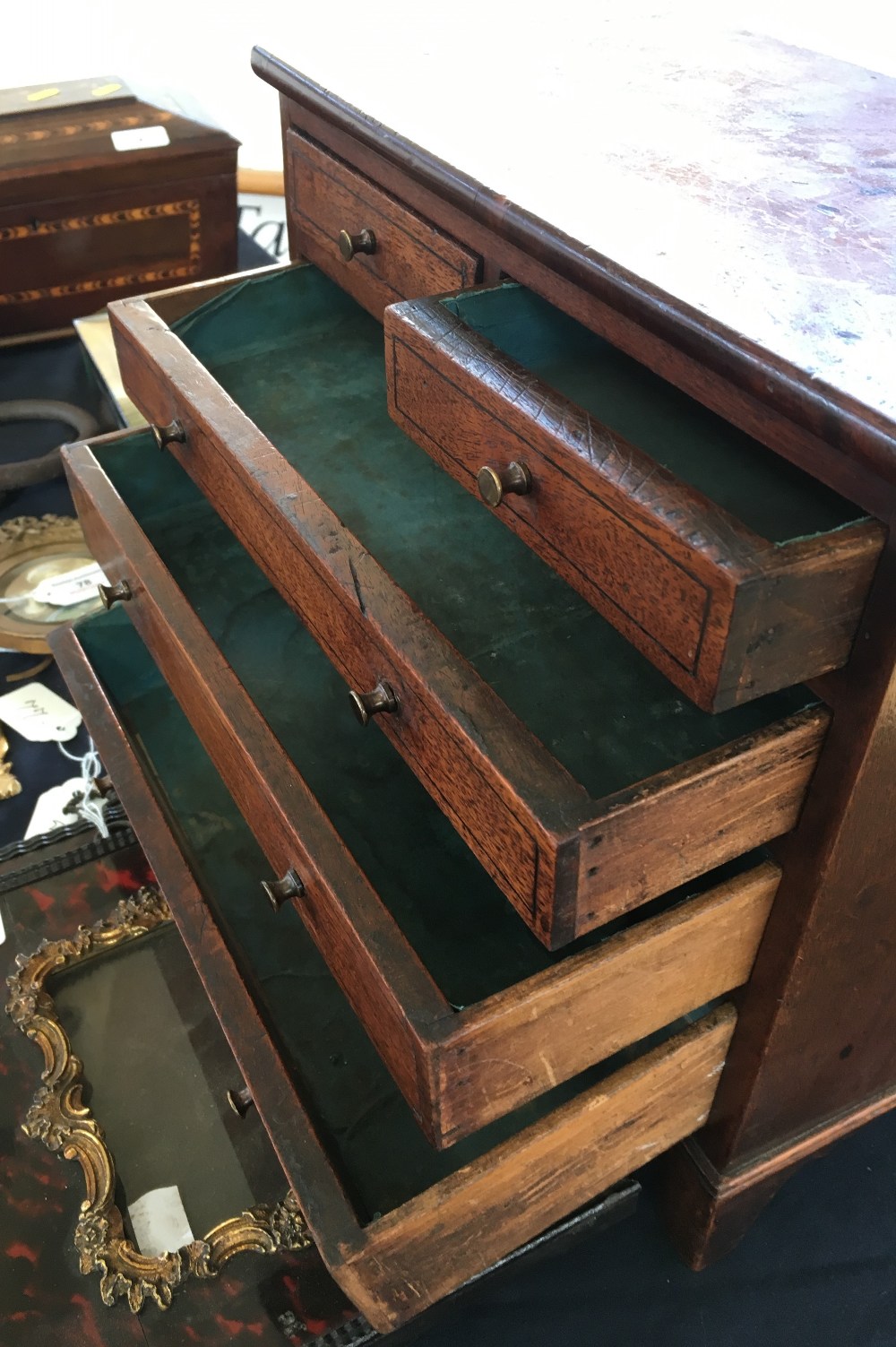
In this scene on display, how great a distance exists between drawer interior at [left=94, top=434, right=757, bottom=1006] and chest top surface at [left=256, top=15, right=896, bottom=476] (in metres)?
0.40

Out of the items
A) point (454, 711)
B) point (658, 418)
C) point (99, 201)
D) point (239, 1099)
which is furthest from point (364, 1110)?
point (99, 201)

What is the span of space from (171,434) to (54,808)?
2.20 feet

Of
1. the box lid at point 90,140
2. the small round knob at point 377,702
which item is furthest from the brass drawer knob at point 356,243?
the box lid at point 90,140

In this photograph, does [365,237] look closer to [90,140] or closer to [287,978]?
[287,978]

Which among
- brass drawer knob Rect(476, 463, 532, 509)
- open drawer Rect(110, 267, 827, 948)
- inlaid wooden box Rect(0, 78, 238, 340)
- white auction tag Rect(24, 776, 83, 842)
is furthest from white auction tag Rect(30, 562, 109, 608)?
Result: brass drawer knob Rect(476, 463, 532, 509)

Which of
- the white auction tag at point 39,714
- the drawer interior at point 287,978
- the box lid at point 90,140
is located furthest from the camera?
the box lid at point 90,140

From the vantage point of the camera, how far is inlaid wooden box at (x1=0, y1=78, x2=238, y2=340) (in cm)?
198

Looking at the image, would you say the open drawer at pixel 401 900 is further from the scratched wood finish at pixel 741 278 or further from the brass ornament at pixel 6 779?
the brass ornament at pixel 6 779

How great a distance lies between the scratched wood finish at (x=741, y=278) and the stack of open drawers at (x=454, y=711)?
0.11 feet

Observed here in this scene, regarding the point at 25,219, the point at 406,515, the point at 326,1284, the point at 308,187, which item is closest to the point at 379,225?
the point at 308,187

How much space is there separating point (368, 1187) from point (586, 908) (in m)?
0.41

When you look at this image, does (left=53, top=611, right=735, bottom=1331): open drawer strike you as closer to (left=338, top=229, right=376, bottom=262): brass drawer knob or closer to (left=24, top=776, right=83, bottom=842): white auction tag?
(left=24, top=776, right=83, bottom=842): white auction tag

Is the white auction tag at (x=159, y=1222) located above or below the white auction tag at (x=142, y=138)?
below

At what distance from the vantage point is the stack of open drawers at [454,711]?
60cm
